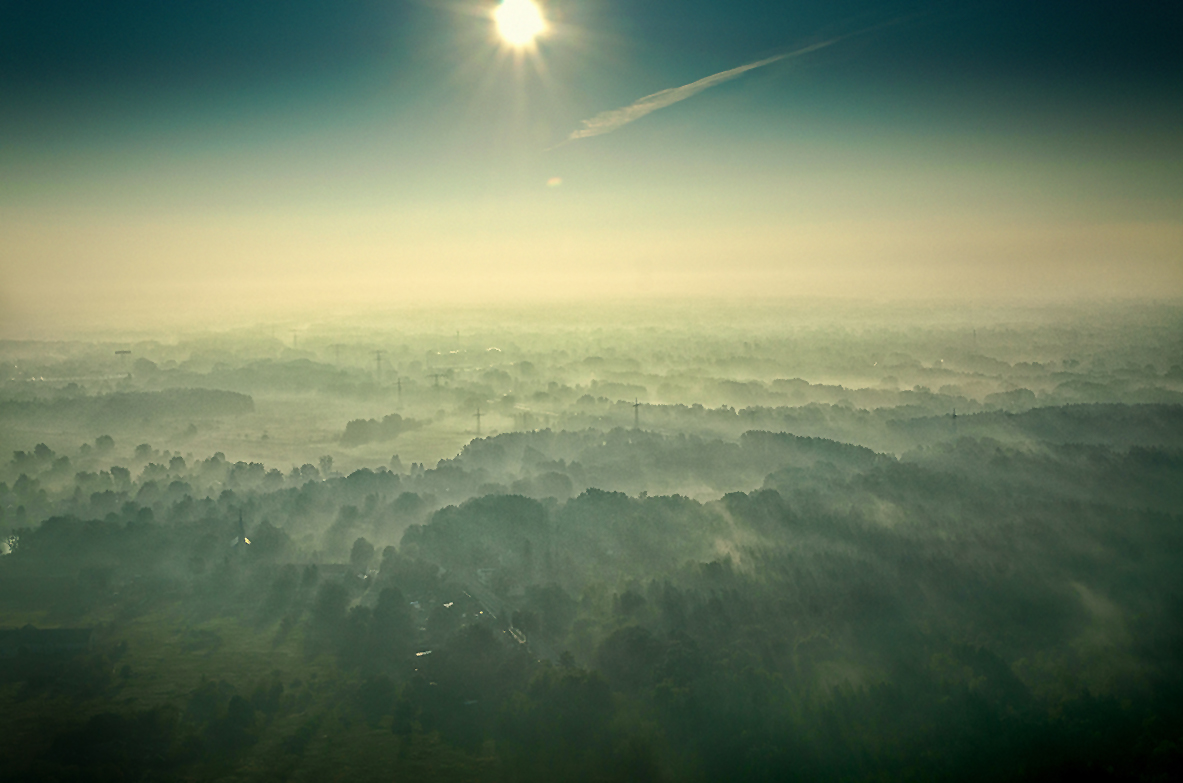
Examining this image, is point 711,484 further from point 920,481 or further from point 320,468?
point 320,468

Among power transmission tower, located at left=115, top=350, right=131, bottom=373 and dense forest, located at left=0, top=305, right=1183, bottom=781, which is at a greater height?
power transmission tower, located at left=115, top=350, right=131, bottom=373

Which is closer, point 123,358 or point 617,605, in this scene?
point 617,605

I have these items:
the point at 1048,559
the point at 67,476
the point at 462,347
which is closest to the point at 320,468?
the point at 67,476

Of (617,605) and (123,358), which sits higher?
(123,358)

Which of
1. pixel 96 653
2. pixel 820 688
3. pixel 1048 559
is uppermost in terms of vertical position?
pixel 1048 559

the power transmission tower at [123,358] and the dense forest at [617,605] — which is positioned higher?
the power transmission tower at [123,358]

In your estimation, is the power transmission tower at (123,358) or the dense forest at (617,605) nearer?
the dense forest at (617,605)

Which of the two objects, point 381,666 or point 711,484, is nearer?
point 381,666

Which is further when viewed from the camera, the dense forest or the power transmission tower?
the power transmission tower
